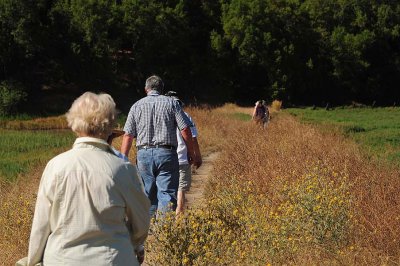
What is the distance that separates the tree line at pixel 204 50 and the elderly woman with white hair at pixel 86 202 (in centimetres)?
3987

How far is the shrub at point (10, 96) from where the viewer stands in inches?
1660

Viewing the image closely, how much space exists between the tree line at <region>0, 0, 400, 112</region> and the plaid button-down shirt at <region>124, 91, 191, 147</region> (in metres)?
36.3

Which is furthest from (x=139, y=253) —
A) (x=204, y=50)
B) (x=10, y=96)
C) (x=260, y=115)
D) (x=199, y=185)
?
(x=204, y=50)

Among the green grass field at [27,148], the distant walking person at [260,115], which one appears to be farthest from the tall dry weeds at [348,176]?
the distant walking person at [260,115]

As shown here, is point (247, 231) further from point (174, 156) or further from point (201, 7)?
point (201, 7)

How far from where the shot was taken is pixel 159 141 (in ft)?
23.9

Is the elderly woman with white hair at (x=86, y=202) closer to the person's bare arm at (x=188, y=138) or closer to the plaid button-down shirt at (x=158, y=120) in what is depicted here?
the plaid button-down shirt at (x=158, y=120)

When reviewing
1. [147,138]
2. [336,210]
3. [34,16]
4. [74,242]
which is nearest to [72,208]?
[74,242]

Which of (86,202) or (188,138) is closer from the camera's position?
(86,202)

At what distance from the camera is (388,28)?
2333 inches

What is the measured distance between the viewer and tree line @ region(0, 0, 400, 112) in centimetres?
4600

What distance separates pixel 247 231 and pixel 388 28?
56234mm

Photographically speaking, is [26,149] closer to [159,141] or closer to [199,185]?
[199,185]

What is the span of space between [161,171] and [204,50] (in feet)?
166
